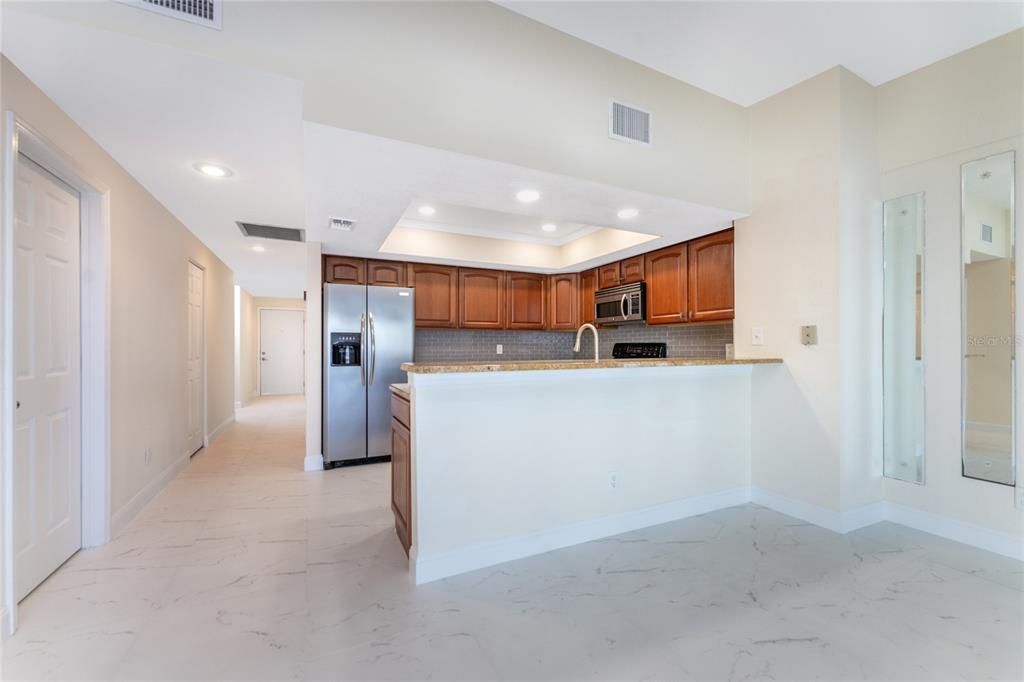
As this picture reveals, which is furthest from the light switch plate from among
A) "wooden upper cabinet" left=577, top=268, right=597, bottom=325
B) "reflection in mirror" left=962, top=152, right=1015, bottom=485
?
"wooden upper cabinet" left=577, top=268, right=597, bottom=325

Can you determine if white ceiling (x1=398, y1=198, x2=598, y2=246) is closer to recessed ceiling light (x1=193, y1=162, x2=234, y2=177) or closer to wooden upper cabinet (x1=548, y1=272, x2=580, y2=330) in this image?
wooden upper cabinet (x1=548, y1=272, x2=580, y2=330)

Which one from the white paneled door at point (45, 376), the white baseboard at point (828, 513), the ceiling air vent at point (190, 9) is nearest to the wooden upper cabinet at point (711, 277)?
the white baseboard at point (828, 513)

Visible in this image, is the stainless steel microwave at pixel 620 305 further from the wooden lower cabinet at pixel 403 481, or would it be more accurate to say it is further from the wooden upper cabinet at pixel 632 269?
the wooden lower cabinet at pixel 403 481

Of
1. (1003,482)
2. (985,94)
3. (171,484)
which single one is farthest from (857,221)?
(171,484)

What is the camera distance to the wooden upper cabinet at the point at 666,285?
12.5 feet

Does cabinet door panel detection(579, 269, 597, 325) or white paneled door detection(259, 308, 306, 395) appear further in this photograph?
white paneled door detection(259, 308, 306, 395)

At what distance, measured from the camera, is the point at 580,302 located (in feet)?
17.2

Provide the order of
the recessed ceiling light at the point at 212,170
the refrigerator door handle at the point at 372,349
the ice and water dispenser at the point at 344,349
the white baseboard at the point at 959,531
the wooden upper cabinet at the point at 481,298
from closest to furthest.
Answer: the white baseboard at the point at 959,531 < the recessed ceiling light at the point at 212,170 < the ice and water dispenser at the point at 344,349 < the refrigerator door handle at the point at 372,349 < the wooden upper cabinet at the point at 481,298

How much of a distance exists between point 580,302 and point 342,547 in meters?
3.66

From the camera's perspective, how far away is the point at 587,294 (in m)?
5.13

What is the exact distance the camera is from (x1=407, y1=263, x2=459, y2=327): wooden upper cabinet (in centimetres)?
471

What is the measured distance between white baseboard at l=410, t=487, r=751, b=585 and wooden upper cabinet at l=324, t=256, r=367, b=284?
9.86 ft

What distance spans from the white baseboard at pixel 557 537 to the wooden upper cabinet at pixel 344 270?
3.00 metres

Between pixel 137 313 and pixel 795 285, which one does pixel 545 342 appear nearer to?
pixel 795 285
